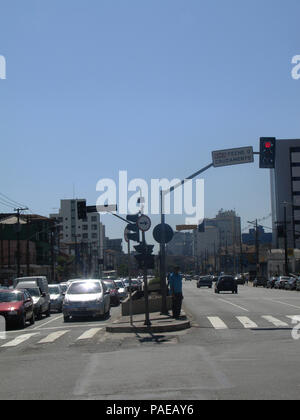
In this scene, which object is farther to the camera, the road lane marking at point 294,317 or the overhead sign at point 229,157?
the road lane marking at point 294,317

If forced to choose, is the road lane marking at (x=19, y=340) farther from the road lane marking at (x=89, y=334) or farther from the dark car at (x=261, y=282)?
the dark car at (x=261, y=282)

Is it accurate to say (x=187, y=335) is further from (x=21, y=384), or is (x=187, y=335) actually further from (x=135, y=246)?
(x=21, y=384)

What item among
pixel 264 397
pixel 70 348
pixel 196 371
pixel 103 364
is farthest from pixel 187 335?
pixel 264 397

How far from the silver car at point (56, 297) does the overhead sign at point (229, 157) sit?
15846 millimetres

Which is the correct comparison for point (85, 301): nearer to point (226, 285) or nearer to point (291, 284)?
point (226, 285)

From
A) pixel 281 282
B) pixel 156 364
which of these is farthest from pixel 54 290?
pixel 281 282

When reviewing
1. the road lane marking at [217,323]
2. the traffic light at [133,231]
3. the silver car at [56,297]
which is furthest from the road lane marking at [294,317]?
the silver car at [56,297]

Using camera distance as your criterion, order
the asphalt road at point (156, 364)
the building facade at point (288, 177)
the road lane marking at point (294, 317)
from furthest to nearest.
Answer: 1. the building facade at point (288, 177)
2. the road lane marking at point (294, 317)
3. the asphalt road at point (156, 364)

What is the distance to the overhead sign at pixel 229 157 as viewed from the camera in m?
22.9

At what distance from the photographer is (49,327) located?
24.1 m

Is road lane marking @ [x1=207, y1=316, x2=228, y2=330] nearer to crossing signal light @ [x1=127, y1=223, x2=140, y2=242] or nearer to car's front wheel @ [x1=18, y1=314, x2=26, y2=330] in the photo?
crossing signal light @ [x1=127, y1=223, x2=140, y2=242]

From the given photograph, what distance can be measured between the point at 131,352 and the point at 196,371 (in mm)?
3674

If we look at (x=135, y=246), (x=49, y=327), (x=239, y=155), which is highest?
(x=239, y=155)
